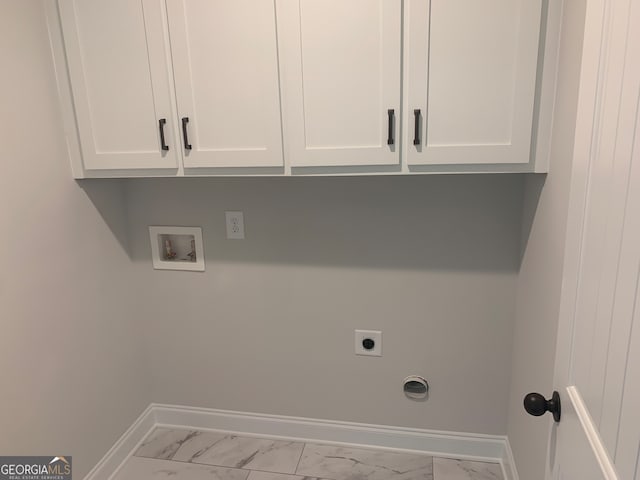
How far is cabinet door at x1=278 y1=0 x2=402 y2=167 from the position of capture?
1316 mm

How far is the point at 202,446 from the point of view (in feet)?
6.98

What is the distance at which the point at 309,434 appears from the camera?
213 centimetres

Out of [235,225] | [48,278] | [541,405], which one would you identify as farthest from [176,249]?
[541,405]

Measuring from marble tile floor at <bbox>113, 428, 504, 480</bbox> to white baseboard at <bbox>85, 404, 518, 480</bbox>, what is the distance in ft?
0.12

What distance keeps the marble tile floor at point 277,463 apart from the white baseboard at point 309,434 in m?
0.04

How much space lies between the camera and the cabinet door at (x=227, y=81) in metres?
1.40

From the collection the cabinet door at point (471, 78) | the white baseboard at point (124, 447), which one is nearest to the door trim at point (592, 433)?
the cabinet door at point (471, 78)

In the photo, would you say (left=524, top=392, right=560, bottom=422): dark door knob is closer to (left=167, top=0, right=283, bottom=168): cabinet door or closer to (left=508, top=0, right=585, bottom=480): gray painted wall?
(left=508, top=0, right=585, bottom=480): gray painted wall

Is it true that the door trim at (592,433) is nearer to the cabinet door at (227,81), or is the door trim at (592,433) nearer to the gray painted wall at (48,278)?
the cabinet door at (227,81)

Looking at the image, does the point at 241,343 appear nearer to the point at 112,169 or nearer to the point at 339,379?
the point at 339,379

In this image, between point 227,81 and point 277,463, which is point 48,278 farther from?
point 277,463

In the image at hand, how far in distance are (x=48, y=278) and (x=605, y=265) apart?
1.77 meters

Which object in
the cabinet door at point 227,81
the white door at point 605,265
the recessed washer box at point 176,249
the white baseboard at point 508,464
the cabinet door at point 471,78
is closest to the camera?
the white door at point 605,265

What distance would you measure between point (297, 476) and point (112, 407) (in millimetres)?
932
